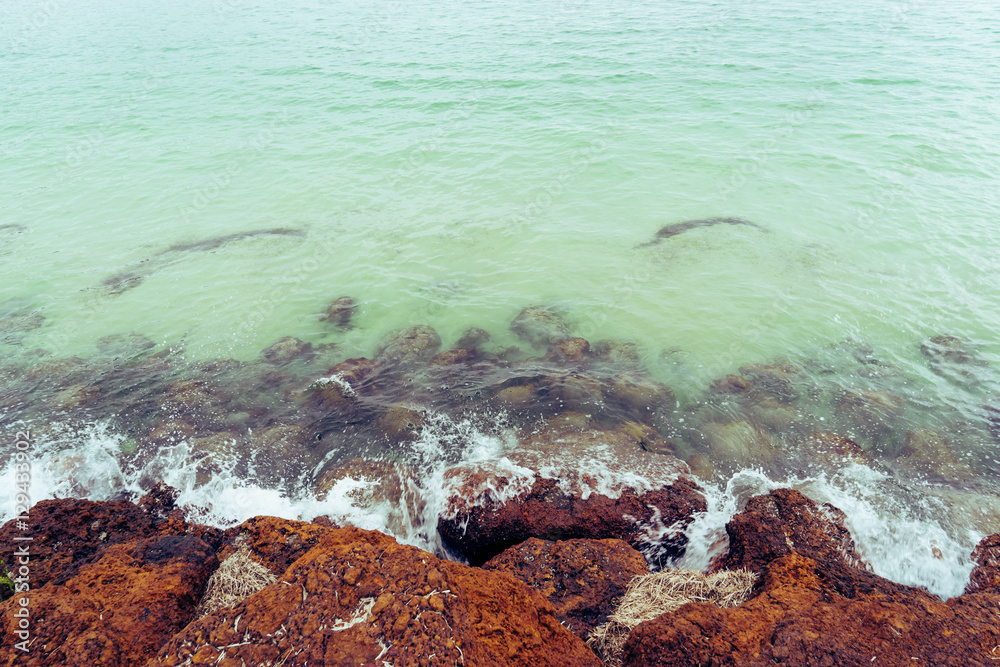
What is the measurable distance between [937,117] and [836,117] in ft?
9.12

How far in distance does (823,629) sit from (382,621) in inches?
106

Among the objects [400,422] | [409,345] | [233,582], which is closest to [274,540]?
[233,582]

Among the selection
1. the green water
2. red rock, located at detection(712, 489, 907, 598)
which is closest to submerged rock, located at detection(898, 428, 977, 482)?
the green water

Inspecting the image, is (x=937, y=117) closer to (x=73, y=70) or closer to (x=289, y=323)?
(x=289, y=323)

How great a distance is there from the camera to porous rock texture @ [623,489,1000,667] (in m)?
2.98

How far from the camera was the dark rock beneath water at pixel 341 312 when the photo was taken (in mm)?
9453

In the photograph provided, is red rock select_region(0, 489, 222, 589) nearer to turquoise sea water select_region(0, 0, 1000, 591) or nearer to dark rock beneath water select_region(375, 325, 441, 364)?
dark rock beneath water select_region(375, 325, 441, 364)

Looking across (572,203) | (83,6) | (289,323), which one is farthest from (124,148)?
(83,6)

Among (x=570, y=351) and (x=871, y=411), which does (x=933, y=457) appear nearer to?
(x=871, y=411)

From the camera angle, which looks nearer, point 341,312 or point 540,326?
point 540,326

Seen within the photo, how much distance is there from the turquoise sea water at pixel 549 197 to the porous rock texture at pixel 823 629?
1.90 metres

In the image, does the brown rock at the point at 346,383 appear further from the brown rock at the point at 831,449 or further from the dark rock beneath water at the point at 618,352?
the brown rock at the point at 831,449

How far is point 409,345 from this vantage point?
8.75 metres

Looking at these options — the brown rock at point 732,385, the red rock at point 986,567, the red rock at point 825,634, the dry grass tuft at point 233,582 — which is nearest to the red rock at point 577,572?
the red rock at point 825,634
